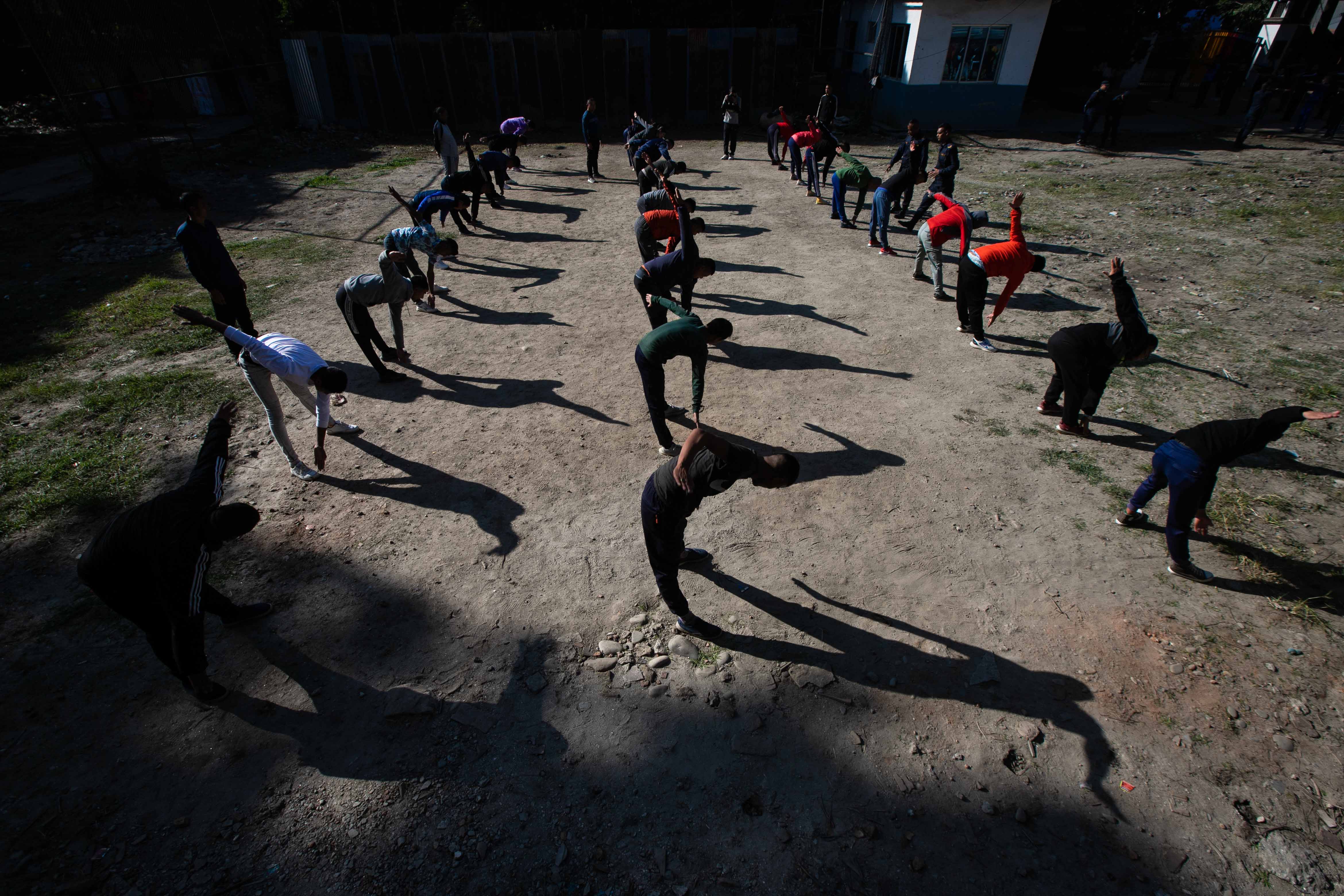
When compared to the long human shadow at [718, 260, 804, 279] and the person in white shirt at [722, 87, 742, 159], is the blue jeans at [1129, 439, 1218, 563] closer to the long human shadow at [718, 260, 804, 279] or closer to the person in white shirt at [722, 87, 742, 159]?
the long human shadow at [718, 260, 804, 279]

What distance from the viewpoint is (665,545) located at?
11.7 feet

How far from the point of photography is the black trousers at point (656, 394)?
4902 millimetres

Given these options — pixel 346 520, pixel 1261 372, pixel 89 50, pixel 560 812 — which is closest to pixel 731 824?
pixel 560 812

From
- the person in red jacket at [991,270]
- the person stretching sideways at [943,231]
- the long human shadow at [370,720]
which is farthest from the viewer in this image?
the person stretching sideways at [943,231]

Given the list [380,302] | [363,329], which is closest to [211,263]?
[363,329]

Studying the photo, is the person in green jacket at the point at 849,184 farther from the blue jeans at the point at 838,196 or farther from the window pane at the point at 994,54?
the window pane at the point at 994,54

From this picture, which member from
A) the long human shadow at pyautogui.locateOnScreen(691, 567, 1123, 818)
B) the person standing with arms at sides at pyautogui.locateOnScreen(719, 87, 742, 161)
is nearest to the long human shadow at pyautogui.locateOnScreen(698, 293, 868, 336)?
the long human shadow at pyautogui.locateOnScreen(691, 567, 1123, 818)

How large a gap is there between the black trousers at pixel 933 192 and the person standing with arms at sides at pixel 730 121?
20.1 ft

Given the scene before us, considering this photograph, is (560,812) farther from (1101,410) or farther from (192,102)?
(192,102)

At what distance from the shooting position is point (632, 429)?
18.6 ft

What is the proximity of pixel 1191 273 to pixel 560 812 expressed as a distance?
408 inches

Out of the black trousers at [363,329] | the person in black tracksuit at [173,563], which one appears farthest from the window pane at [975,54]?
the person in black tracksuit at [173,563]

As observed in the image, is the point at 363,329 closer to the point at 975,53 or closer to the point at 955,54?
the point at 955,54

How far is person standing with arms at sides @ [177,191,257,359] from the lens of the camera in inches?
224
